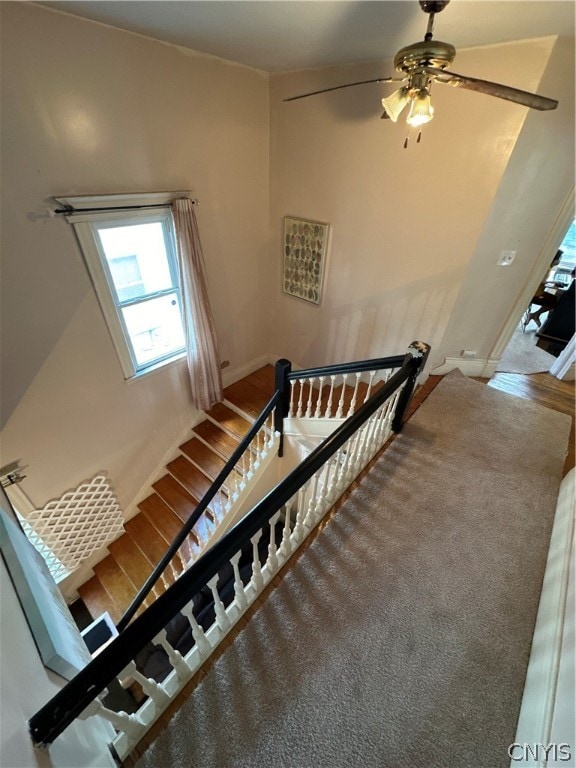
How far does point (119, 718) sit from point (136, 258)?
8.95 ft

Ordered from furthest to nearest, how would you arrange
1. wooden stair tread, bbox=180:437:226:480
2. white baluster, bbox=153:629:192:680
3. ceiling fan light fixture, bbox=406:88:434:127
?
wooden stair tread, bbox=180:437:226:480
ceiling fan light fixture, bbox=406:88:434:127
white baluster, bbox=153:629:192:680

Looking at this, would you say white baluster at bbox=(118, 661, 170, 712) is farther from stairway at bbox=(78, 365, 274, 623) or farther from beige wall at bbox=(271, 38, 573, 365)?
beige wall at bbox=(271, 38, 573, 365)

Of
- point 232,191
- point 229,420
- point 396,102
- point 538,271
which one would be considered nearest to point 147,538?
point 229,420

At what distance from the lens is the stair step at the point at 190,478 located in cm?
319

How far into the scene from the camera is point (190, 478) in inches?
130

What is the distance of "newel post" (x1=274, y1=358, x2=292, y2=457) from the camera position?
2.22m

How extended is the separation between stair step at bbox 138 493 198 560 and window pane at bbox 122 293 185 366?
4.85 ft

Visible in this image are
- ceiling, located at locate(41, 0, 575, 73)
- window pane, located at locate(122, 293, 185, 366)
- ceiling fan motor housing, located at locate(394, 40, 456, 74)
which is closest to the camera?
ceiling fan motor housing, located at locate(394, 40, 456, 74)

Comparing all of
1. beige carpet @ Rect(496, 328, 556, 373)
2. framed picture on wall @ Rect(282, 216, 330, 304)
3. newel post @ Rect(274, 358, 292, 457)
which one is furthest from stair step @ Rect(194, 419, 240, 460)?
beige carpet @ Rect(496, 328, 556, 373)

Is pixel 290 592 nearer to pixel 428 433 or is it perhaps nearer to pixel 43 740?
pixel 43 740

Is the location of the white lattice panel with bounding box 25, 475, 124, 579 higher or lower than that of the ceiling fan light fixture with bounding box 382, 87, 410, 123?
lower

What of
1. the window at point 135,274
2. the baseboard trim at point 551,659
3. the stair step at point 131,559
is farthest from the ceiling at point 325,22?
the stair step at point 131,559

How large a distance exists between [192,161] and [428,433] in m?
2.86

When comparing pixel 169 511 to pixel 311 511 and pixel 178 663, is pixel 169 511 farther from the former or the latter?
pixel 178 663
